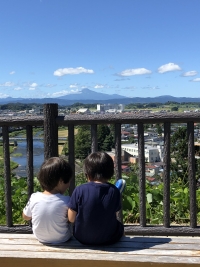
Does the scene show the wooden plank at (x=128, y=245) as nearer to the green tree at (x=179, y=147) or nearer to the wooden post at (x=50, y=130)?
the wooden post at (x=50, y=130)

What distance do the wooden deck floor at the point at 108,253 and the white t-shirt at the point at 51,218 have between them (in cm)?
6

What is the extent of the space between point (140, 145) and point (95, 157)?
2.60 ft

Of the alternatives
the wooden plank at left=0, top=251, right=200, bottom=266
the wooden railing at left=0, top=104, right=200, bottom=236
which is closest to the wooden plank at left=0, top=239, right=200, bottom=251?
the wooden plank at left=0, top=251, right=200, bottom=266

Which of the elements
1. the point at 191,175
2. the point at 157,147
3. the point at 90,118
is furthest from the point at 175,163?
the point at 90,118

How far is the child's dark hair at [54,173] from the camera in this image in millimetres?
2406

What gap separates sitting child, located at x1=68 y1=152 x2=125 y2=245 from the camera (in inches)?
92.2

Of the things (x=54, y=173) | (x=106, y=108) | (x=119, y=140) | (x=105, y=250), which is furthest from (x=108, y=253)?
(x=106, y=108)

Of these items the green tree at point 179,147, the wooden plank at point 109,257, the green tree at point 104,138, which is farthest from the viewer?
the green tree at point 179,147

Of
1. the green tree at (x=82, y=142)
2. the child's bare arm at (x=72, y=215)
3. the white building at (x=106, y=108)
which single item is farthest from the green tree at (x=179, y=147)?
the child's bare arm at (x=72, y=215)

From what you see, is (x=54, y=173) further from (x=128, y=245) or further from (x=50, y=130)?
(x=50, y=130)

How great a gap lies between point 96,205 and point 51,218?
13.5 inches

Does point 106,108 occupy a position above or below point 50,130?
above

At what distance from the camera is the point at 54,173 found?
2410 mm

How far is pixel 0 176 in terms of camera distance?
209 inches
